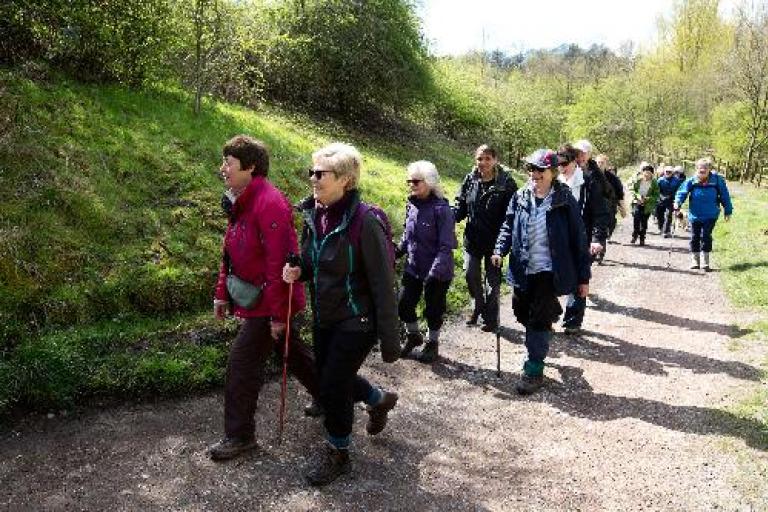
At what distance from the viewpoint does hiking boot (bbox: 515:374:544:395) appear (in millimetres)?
6094

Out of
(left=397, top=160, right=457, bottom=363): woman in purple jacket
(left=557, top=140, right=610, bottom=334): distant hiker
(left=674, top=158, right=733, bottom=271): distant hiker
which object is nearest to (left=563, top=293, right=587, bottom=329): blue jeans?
(left=557, top=140, right=610, bottom=334): distant hiker

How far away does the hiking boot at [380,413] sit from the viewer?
4887 mm

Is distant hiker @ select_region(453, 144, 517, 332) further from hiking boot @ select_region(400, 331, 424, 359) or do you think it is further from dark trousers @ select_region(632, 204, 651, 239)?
dark trousers @ select_region(632, 204, 651, 239)

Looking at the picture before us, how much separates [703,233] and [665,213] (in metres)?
5.42

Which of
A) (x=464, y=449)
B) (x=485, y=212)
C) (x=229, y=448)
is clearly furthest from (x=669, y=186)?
(x=229, y=448)

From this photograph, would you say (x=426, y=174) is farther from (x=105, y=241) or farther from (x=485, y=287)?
(x=105, y=241)

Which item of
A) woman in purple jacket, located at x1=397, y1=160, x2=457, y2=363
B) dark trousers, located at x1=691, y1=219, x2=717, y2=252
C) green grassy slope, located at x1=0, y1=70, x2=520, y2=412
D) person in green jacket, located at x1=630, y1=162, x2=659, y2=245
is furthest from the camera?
person in green jacket, located at x1=630, y1=162, x2=659, y2=245

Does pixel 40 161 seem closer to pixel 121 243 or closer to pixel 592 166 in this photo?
pixel 121 243

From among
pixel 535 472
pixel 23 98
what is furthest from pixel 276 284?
pixel 23 98

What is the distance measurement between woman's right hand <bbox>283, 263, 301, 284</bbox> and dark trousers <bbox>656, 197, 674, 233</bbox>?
15400mm

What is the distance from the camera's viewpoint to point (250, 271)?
14.8 feet

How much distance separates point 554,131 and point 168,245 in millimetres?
41824

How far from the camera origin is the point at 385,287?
164 inches

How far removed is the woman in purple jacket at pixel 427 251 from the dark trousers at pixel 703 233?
25.1 ft
